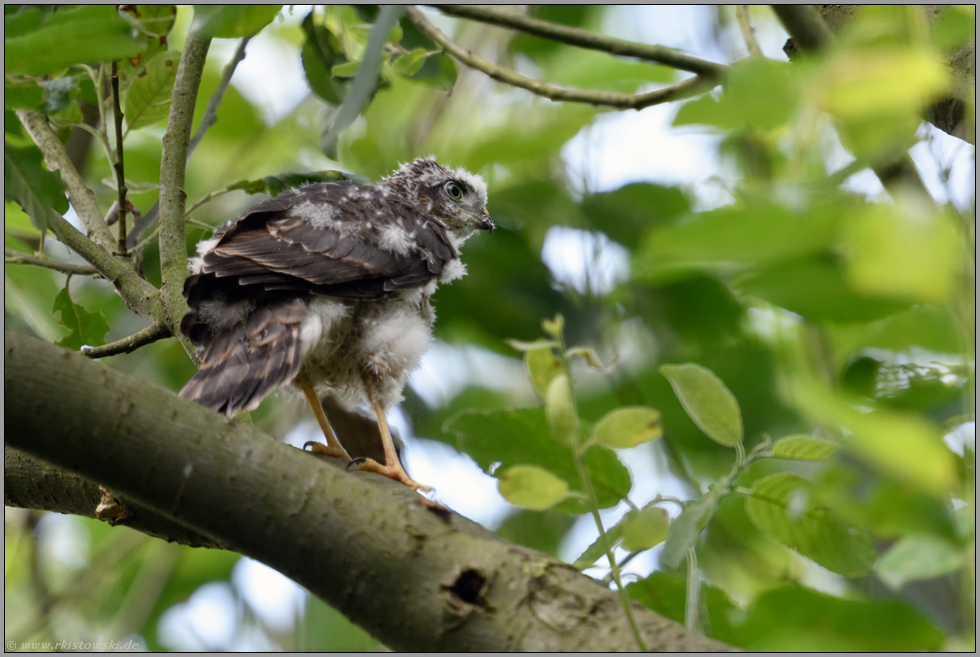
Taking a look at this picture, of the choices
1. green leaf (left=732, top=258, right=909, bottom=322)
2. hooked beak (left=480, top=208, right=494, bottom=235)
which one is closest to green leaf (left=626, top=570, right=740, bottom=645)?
green leaf (left=732, top=258, right=909, bottom=322)

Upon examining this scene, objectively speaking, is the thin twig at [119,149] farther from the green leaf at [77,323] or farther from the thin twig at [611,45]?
the thin twig at [611,45]

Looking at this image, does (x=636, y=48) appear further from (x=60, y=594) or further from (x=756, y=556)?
(x=60, y=594)

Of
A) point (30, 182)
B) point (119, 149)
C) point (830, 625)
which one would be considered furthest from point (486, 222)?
point (830, 625)

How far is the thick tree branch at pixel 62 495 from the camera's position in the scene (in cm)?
224

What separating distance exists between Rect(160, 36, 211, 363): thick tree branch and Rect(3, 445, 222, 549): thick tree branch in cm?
61

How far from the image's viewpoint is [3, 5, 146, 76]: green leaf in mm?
1485

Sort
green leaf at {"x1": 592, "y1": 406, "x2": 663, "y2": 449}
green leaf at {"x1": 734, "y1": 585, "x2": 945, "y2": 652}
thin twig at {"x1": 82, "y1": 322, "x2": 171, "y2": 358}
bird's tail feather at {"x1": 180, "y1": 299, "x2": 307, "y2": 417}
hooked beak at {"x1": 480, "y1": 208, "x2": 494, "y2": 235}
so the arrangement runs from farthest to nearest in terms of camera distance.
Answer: hooked beak at {"x1": 480, "y1": 208, "x2": 494, "y2": 235}, thin twig at {"x1": 82, "y1": 322, "x2": 171, "y2": 358}, bird's tail feather at {"x1": 180, "y1": 299, "x2": 307, "y2": 417}, green leaf at {"x1": 592, "y1": 406, "x2": 663, "y2": 449}, green leaf at {"x1": 734, "y1": 585, "x2": 945, "y2": 652}

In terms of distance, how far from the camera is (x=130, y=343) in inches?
108

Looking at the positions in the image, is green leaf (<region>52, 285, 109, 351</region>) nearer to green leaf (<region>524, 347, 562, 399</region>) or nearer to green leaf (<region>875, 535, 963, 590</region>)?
green leaf (<region>524, 347, 562, 399</region>)

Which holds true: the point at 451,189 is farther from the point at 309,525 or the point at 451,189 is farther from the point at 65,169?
the point at 309,525

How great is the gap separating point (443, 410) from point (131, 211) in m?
1.63

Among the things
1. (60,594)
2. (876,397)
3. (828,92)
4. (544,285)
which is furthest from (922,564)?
(60,594)

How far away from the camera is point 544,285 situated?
3.60 metres

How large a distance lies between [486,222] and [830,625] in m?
2.90
